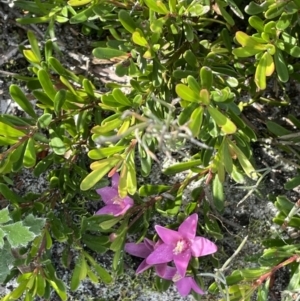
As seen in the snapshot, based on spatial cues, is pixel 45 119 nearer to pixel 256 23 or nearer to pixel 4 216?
pixel 4 216

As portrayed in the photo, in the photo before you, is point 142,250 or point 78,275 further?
point 142,250

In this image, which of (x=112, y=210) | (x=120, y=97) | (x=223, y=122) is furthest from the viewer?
(x=112, y=210)

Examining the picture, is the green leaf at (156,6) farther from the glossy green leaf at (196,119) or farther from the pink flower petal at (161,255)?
the pink flower petal at (161,255)

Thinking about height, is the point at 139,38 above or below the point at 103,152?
above

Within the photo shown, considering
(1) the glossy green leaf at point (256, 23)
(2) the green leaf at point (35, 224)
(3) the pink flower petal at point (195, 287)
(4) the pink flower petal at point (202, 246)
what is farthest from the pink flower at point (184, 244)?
(1) the glossy green leaf at point (256, 23)

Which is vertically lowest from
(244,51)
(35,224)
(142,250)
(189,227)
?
(142,250)

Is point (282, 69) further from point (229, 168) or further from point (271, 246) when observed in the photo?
point (271, 246)

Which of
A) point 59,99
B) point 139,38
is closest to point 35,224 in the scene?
point 59,99

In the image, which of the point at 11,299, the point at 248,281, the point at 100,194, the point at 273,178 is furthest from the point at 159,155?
the point at 11,299
